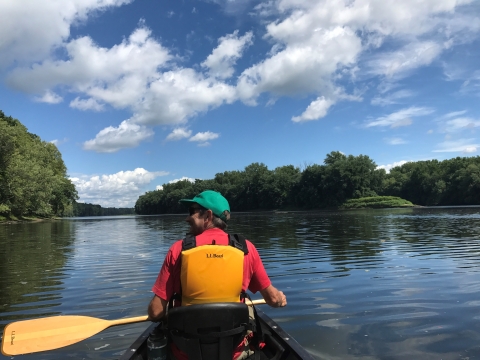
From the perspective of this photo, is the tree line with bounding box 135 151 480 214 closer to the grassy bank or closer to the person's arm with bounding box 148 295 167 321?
the grassy bank

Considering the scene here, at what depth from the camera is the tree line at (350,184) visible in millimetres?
88688

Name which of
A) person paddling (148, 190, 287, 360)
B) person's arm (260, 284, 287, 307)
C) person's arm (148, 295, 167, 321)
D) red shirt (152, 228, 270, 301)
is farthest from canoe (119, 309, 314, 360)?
red shirt (152, 228, 270, 301)

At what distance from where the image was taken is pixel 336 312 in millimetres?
7238

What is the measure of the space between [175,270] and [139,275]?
9.14 meters

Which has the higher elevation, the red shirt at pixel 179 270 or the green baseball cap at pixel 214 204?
the green baseball cap at pixel 214 204

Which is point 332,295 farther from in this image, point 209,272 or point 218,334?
point 209,272

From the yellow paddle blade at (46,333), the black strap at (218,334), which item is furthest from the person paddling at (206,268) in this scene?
the yellow paddle blade at (46,333)

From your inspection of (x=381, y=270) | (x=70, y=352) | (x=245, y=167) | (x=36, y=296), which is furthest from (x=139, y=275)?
(x=245, y=167)

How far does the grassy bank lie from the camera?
82.6 meters

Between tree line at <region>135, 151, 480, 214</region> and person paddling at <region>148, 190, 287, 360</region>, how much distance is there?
89.2m

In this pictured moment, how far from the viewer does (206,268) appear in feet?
10.0

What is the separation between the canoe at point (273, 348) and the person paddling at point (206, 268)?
70cm

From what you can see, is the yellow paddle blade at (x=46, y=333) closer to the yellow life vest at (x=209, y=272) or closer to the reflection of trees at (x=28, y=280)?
the yellow life vest at (x=209, y=272)

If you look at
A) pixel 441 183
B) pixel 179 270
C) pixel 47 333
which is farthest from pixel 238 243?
pixel 441 183
